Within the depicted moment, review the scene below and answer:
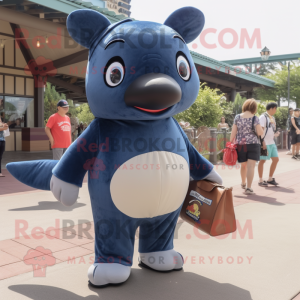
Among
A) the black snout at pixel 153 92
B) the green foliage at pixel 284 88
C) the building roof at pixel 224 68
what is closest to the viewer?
the black snout at pixel 153 92

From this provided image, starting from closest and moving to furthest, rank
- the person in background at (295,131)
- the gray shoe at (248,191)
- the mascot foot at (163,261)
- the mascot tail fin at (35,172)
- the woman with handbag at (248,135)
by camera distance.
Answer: the mascot tail fin at (35,172) < the mascot foot at (163,261) < the woman with handbag at (248,135) < the gray shoe at (248,191) < the person in background at (295,131)

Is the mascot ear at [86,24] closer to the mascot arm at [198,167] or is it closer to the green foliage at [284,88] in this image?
the mascot arm at [198,167]

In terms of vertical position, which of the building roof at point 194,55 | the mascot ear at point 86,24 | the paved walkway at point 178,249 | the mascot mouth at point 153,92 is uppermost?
the building roof at point 194,55

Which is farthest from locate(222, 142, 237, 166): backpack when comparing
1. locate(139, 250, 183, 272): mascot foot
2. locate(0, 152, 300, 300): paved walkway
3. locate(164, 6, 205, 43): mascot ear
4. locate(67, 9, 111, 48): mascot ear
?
locate(67, 9, 111, 48): mascot ear

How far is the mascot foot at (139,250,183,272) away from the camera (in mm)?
2951

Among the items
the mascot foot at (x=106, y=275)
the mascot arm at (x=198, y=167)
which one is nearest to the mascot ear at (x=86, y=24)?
the mascot arm at (x=198, y=167)

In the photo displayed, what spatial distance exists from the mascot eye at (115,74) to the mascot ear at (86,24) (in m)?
0.43

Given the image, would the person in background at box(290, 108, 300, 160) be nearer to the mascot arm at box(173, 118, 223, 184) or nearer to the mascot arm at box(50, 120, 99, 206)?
the mascot arm at box(173, 118, 223, 184)

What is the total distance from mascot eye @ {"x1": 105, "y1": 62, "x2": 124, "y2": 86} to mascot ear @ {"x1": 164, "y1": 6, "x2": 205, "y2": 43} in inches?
28.3

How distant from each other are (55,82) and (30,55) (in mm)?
4980

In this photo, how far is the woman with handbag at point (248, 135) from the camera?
6.20m

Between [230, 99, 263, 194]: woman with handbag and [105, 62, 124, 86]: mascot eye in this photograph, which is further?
[230, 99, 263, 194]: woman with handbag

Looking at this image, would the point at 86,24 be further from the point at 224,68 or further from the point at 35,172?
the point at 224,68

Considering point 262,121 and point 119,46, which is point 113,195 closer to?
point 119,46
